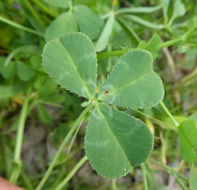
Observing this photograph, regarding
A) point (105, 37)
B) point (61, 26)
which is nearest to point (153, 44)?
point (105, 37)

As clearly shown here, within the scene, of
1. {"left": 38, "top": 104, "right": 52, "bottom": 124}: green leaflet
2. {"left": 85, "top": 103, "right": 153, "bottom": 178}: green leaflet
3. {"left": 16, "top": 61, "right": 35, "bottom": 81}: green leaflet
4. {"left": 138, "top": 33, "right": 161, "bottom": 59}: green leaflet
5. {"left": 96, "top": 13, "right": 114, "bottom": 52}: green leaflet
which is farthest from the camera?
{"left": 38, "top": 104, "right": 52, "bottom": 124}: green leaflet

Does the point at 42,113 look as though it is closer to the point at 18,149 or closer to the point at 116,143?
the point at 18,149

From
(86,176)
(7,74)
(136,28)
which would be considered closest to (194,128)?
(136,28)

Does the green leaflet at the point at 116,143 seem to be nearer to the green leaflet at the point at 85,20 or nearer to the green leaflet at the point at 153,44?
the green leaflet at the point at 153,44

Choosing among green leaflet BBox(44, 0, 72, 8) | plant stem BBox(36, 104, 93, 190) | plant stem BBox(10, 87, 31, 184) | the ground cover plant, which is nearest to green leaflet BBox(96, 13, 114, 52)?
the ground cover plant

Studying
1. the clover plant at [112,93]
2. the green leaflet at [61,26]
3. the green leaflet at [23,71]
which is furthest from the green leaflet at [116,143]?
the green leaflet at [23,71]

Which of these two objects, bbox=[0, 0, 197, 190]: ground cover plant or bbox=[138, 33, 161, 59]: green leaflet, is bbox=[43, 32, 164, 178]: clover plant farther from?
bbox=[138, 33, 161, 59]: green leaflet

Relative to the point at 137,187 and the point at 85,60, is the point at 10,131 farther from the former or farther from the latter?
the point at 85,60
